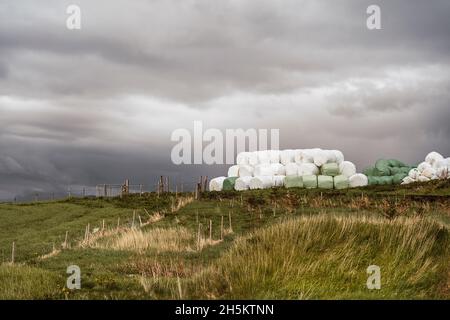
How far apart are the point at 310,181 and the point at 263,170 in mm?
7245

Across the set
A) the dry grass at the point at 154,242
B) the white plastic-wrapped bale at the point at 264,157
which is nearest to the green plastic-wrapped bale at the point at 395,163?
the white plastic-wrapped bale at the point at 264,157

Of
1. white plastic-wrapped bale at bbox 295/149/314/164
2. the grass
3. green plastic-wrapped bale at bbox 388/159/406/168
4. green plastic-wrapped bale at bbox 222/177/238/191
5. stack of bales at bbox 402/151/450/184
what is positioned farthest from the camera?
green plastic-wrapped bale at bbox 222/177/238/191

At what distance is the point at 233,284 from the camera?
1251 cm

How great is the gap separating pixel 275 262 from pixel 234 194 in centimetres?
4795

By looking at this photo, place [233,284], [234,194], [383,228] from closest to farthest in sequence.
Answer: [233,284]
[383,228]
[234,194]

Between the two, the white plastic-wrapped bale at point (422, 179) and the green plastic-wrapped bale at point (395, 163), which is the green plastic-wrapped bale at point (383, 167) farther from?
the white plastic-wrapped bale at point (422, 179)

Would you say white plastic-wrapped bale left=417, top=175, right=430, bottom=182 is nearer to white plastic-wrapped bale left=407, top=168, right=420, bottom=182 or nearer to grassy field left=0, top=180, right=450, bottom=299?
white plastic-wrapped bale left=407, top=168, right=420, bottom=182

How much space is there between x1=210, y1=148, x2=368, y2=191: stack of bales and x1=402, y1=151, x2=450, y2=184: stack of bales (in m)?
5.56

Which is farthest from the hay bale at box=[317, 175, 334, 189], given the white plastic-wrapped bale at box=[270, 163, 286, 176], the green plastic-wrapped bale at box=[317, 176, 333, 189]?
the white plastic-wrapped bale at box=[270, 163, 286, 176]

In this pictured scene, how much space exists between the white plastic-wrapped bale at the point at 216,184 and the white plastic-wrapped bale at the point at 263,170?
4555 mm

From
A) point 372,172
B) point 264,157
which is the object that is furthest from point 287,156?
point 372,172

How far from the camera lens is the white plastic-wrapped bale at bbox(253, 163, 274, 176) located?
7175 centimetres
